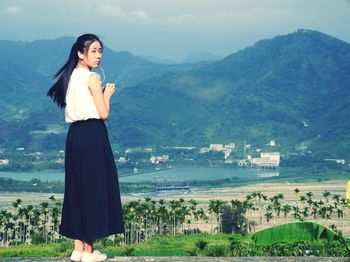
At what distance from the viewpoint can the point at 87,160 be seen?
15.6 ft

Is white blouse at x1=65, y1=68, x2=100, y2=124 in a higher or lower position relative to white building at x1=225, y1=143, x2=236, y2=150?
lower

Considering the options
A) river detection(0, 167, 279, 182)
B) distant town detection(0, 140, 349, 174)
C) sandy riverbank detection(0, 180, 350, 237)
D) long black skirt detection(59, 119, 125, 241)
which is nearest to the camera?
long black skirt detection(59, 119, 125, 241)

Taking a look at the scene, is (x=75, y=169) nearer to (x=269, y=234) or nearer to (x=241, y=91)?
(x=269, y=234)

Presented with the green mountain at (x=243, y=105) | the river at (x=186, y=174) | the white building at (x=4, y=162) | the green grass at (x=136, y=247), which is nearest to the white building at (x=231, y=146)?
the green mountain at (x=243, y=105)

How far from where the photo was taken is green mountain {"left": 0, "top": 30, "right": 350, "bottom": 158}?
360ft

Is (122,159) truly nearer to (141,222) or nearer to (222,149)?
(222,149)

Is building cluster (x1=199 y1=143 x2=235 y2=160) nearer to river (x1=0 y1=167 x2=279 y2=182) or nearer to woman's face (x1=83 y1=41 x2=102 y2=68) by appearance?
river (x1=0 y1=167 x2=279 y2=182)

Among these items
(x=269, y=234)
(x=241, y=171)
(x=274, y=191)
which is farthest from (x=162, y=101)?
(x=269, y=234)

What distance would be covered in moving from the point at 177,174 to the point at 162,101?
109ft

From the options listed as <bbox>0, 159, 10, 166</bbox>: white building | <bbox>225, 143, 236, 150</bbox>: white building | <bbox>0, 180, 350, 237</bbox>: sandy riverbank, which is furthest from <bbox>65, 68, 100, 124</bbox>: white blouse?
<bbox>225, 143, 236, 150</bbox>: white building

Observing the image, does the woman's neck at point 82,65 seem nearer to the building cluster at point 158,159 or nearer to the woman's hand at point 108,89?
the woman's hand at point 108,89

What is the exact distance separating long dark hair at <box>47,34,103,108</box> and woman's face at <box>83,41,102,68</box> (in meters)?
0.03

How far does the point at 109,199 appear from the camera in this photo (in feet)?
16.0

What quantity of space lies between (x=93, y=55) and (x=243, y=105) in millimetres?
114894
